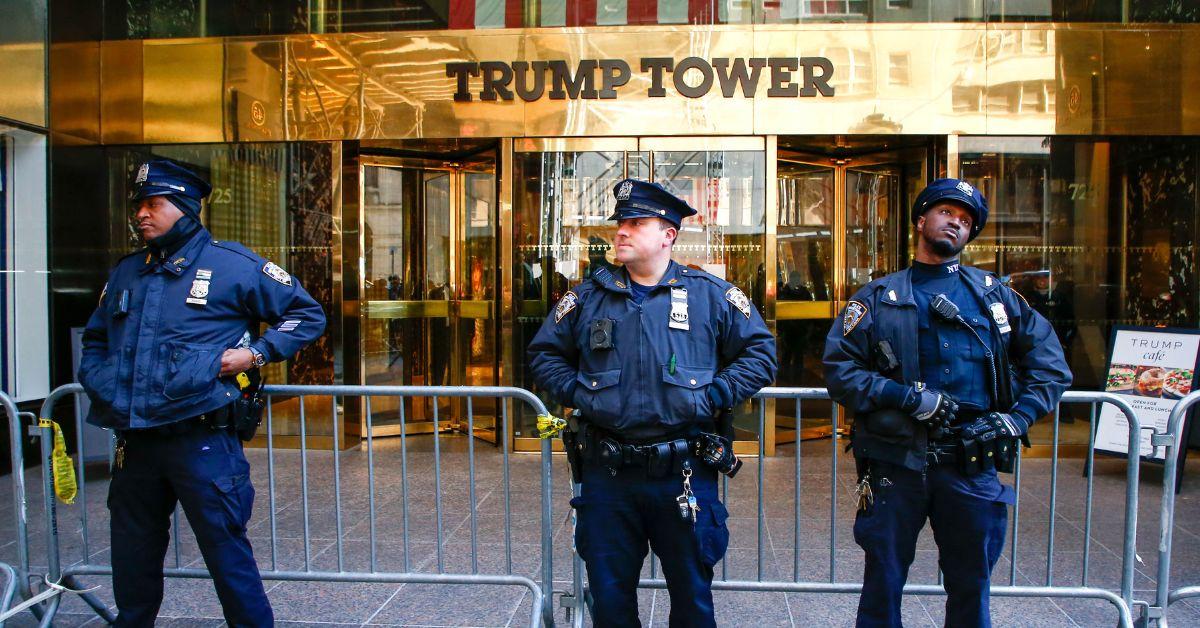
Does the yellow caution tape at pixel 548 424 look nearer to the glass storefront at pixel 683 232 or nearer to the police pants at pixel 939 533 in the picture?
the police pants at pixel 939 533

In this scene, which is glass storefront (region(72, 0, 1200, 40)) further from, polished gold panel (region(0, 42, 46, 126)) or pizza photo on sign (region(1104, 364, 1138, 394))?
pizza photo on sign (region(1104, 364, 1138, 394))

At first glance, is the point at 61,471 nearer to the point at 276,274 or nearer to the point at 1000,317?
the point at 276,274

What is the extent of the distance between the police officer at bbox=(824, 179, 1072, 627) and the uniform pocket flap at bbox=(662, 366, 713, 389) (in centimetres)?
55

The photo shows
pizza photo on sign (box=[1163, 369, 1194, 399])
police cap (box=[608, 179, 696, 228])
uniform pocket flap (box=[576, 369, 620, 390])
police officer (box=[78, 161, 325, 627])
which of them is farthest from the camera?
pizza photo on sign (box=[1163, 369, 1194, 399])

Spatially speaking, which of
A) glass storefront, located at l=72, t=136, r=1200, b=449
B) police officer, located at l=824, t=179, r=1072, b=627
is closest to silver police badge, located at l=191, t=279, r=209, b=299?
police officer, located at l=824, t=179, r=1072, b=627

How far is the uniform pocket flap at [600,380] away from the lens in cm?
321

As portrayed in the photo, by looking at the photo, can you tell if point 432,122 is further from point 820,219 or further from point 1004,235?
point 1004,235

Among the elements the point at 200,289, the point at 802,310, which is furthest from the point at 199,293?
the point at 802,310

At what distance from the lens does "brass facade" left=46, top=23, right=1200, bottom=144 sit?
300 inches

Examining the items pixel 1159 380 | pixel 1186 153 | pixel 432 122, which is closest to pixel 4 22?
pixel 432 122

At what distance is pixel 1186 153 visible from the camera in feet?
25.5

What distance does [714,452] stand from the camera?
321 centimetres

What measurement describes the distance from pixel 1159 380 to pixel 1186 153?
2.56 m

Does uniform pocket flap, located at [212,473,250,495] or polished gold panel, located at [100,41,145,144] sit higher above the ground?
polished gold panel, located at [100,41,145,144]
